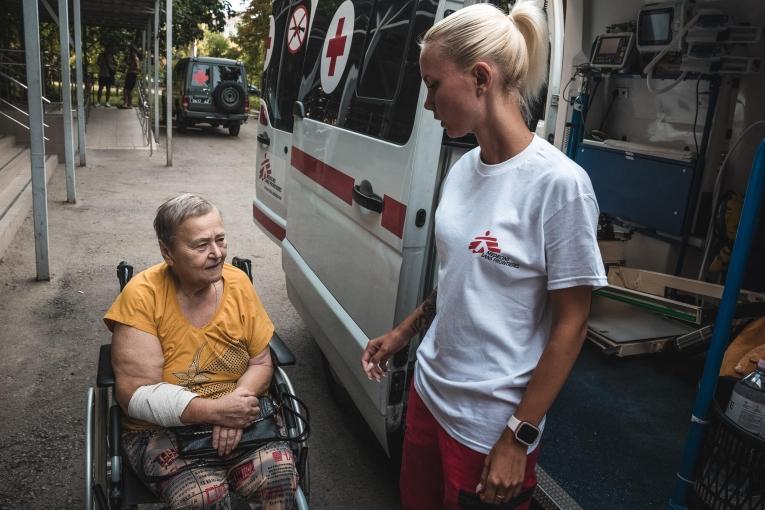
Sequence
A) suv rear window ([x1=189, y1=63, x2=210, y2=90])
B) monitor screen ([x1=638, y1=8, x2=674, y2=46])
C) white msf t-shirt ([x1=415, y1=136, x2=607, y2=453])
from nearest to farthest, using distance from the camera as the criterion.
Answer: white msf t-shirt ([x1=415, y1=136, x2=607, y2=453])
monitor screen ([x1=638, y1=8, x2=674, y2=46])
suv rear window ([x1=189, y1=63, x2=210, y2=90])

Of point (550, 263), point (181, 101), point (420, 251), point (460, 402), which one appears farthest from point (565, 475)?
point (181, 101)

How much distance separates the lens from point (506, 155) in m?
1.48

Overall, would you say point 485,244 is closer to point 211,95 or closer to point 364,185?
point 364,185

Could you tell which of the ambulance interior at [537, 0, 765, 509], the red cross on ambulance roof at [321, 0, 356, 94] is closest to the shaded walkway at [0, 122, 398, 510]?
the ambulance interior at [537, 0, 765, 509]

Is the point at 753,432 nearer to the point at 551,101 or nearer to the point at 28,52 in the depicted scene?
the point at 551,101

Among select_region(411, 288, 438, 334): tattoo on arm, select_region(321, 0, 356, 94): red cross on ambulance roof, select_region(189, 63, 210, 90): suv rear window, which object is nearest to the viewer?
select_region(411, 288, 438, 334): tattoo on arm

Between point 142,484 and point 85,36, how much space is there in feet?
67.6

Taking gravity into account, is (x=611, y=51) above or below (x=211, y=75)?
above

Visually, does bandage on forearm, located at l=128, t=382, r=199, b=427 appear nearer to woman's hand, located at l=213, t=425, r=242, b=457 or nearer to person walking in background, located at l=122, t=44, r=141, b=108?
woman's hand, located at l=213, t=425, r=242, b=457

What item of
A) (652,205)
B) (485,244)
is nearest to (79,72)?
(652,205)

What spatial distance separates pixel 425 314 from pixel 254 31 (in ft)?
79.9

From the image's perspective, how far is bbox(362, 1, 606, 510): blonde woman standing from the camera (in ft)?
4.57

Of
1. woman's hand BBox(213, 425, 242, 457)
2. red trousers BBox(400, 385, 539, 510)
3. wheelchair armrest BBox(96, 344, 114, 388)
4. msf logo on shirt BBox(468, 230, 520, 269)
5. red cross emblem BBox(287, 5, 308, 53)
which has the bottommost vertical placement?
woman's hand BBox(213, 425, 242, 457)

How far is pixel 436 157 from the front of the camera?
2.35m
